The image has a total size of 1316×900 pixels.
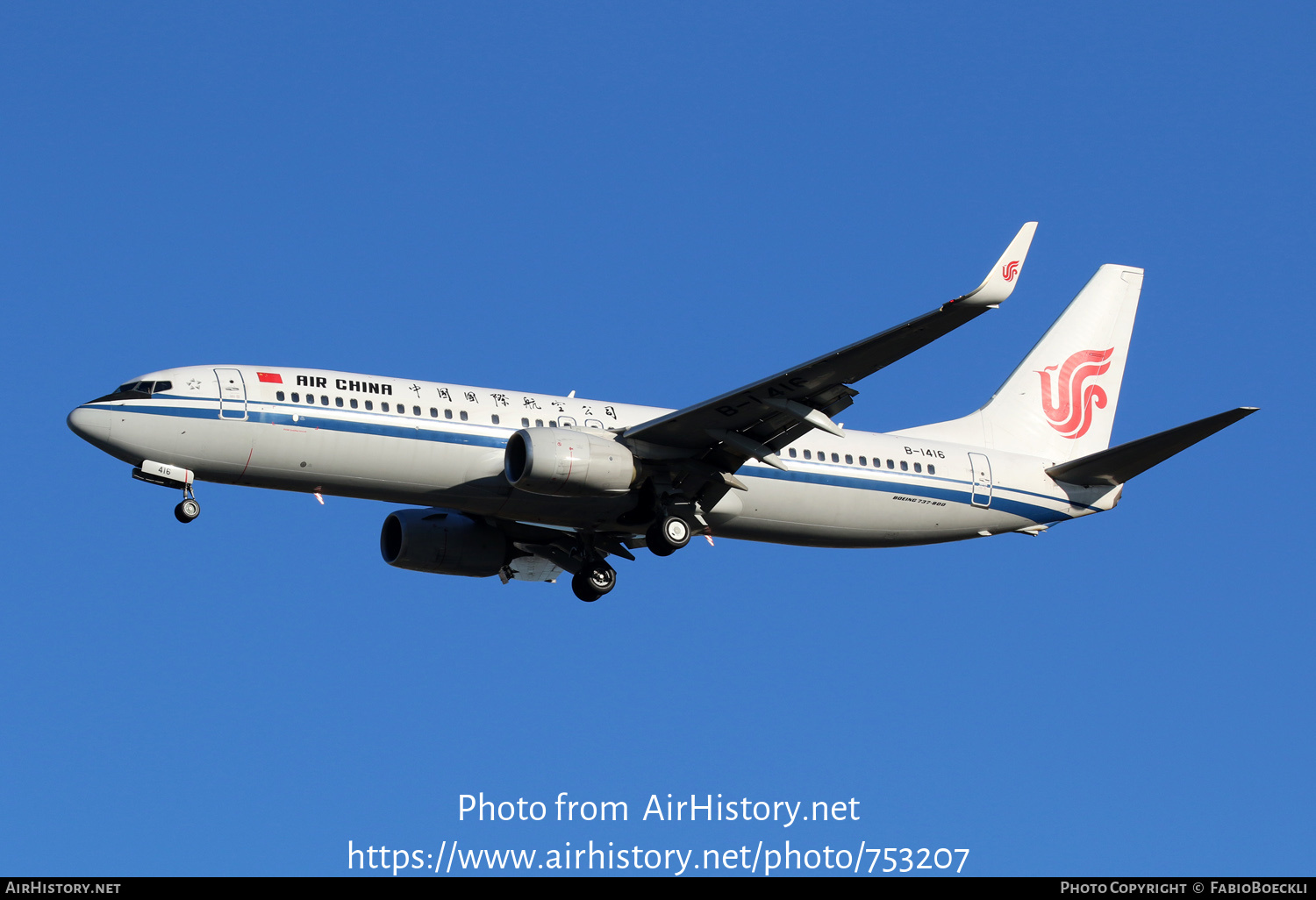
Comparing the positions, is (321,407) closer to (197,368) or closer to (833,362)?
(197,368)

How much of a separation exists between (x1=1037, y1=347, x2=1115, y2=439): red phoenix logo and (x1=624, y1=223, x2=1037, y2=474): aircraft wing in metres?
12.0

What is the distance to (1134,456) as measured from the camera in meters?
39.6

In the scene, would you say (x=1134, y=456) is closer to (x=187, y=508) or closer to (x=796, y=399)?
(x=796, y=399)

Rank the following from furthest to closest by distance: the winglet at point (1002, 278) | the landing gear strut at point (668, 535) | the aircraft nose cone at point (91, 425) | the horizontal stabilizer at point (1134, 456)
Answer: the landing gear strut at point (668, 535) → the horizontal stabilizer at point (1134, 456) → the aircraft nose cone at point (91, 425) → the winglet at point (1002, 278)

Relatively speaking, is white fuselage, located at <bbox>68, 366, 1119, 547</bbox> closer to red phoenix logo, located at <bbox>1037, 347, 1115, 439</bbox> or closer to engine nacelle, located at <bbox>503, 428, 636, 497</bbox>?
engine nacelle, located at <bbox>503, 428, 636, 497</bbox>

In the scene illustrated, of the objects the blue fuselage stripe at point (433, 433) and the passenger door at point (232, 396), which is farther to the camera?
the passenger door at point (232, 396)

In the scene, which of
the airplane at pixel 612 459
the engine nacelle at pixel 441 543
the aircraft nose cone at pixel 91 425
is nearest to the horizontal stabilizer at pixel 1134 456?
the airplane at pixel 612 459

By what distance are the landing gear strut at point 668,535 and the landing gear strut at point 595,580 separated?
3453 mm

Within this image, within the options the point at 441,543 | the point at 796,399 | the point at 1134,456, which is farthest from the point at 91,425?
the point at 1134,456

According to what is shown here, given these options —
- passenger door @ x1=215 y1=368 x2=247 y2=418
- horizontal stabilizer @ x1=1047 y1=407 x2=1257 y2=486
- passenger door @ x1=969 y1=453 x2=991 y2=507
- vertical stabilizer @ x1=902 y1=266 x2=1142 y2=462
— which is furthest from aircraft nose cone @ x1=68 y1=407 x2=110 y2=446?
horizontal stabilizer @ x1=1047 y1=407 x2=1257 y2=486

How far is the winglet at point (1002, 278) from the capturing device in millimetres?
29000

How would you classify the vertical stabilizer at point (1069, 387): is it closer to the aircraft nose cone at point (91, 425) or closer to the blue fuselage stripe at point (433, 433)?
the blue fuselage stripe at point (433, 433)

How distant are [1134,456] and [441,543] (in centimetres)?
1787
